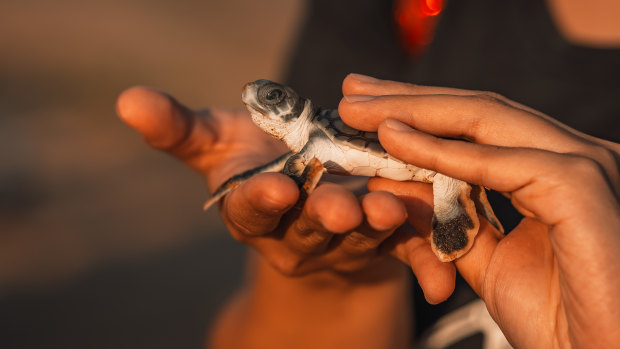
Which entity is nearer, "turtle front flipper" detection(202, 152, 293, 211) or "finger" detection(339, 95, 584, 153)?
"finger" detection(339, 95, 584, 153)

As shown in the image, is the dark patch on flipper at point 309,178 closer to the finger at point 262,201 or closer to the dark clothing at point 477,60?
the finger at point 262,201

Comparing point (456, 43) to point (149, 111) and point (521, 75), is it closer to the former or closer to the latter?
point (521, 75)

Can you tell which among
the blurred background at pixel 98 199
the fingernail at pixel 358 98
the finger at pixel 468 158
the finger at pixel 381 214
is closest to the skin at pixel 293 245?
the finger at pixel 381 214

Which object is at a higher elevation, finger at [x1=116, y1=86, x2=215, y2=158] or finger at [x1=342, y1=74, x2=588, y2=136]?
finger at [x1=342, y1=74, x2=588, y2=136]

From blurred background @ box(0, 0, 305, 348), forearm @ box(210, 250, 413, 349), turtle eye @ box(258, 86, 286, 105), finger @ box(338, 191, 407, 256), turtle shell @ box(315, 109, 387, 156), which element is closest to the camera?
finger @ box(338, 191, 407, 256)

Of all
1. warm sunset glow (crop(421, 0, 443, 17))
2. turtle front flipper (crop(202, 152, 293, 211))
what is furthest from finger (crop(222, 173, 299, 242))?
warm sunset glow (crop(421, 0, 443, 17))

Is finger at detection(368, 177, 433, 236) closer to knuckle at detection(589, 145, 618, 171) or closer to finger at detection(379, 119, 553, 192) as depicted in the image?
finger at detection(379, 119, 553, 192)
